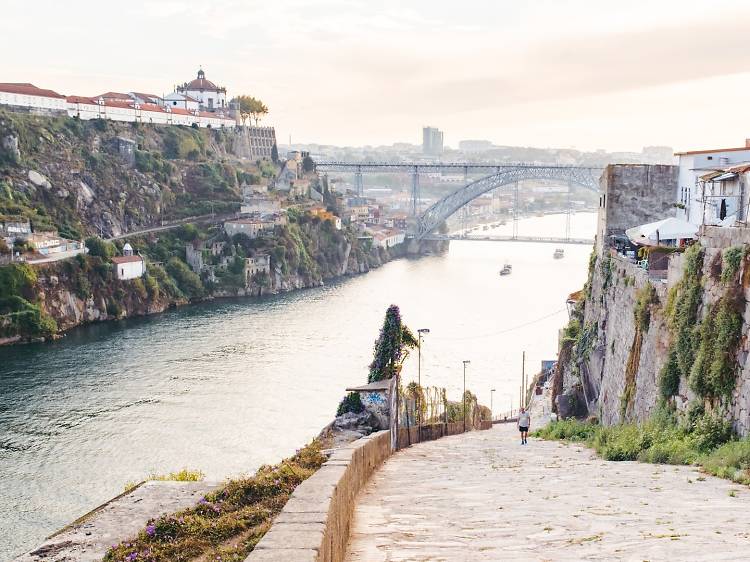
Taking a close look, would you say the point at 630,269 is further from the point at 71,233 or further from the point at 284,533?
the point at 71,233

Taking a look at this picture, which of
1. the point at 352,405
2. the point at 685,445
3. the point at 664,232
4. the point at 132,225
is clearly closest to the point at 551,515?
the point at 685,445

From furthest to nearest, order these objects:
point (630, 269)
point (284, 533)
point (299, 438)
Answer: point (299, 438) → point (630, 269) → point (284, 533)

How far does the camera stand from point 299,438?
2177cm

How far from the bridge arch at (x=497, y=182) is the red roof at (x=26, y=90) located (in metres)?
30.6

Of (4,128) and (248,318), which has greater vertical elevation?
(4,128)

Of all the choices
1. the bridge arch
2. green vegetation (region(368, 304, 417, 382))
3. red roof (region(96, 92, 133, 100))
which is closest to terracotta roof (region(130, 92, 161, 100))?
red roof (region(96, 92, 133, 100))

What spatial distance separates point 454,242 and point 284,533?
7746 centimetres

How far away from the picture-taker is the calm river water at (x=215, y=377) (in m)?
19.2

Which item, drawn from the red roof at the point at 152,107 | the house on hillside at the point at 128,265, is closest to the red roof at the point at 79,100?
the red roof at the point at 152,107

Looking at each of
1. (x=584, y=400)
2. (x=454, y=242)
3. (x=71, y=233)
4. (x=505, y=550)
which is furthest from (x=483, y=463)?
(x=454, y=242)

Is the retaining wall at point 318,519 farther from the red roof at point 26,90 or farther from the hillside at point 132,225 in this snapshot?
the red roof at point 26,90

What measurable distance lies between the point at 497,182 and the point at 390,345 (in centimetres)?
5392

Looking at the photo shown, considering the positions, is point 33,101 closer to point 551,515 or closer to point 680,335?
point 680,335

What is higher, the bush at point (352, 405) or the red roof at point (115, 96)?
the red roof at point (115, 96)
